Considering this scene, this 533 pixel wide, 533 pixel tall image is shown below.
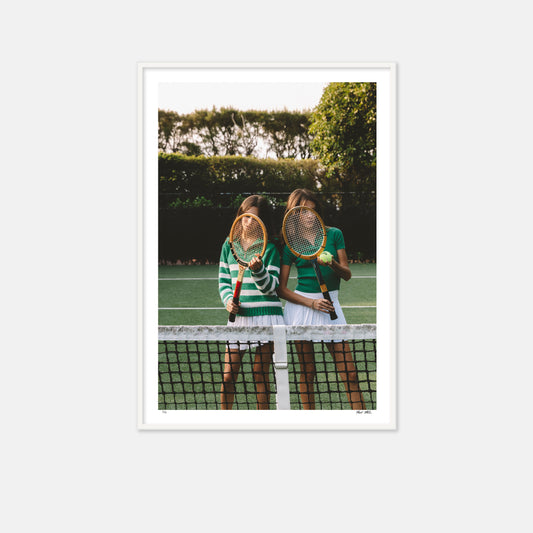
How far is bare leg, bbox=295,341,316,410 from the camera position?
334 centimetres

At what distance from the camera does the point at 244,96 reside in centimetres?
809

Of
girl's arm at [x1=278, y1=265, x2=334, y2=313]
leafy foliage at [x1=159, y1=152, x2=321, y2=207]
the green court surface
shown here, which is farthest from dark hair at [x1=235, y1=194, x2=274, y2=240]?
leafy foliage at [x1=159, y1=152, x2=321, y2=207]

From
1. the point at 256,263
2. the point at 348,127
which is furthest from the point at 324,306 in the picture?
the point at 348,127

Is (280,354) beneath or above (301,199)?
beneath

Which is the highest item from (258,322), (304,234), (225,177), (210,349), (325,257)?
(225,177)

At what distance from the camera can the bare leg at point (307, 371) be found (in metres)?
3.34

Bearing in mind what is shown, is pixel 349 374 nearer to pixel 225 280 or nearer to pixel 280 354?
pixel 280 354

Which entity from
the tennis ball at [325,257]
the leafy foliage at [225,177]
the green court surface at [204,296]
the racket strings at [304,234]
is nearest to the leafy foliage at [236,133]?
the leafy foliage at [225,177]

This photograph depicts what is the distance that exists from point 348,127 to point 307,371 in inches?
204

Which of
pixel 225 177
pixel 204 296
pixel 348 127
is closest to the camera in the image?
→ pixel 348 127

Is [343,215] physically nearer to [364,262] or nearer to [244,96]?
[364,262]

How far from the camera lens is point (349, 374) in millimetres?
3393
